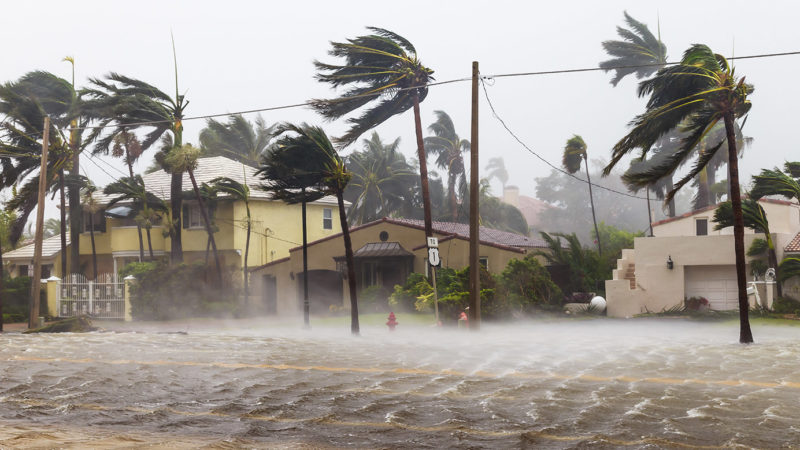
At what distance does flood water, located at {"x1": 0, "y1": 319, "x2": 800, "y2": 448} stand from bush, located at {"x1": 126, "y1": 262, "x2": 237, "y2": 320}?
48.0ft

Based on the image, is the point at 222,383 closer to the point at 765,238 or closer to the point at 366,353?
the point at 366,353

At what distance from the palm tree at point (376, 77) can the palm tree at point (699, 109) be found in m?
11.8

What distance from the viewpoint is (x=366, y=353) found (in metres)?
19.8

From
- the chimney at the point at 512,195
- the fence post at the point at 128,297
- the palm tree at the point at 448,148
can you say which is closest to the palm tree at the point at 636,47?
the palm tree at the point at 448,148

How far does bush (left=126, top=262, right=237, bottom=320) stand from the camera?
38.0 meters

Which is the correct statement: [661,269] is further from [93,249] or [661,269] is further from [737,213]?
[93,249]

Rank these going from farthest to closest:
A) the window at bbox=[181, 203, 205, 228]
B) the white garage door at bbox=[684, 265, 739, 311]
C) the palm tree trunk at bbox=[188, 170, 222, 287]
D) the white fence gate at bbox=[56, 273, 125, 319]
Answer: the window at bbox=[181, 203, 205, 228]
the palm tree trunk at bbox=[188, 170, 222, 287]
the white fence gate at bbox=[56, 273, 125, 319]
the white garage door at bbox=[684, 265, 739, 311]

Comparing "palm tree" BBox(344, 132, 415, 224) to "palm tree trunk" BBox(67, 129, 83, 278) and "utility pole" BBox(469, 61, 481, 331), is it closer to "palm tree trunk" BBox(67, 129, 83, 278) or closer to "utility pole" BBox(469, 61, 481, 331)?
"palm tree trunk" BBox(67, 129, 83, 278)

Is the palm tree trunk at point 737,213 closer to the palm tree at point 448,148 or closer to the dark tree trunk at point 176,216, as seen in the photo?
the dark tree trunk at point 176,216

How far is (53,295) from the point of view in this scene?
39.0 m

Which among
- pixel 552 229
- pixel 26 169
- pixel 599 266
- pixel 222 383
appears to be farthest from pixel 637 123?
pixel 552 229

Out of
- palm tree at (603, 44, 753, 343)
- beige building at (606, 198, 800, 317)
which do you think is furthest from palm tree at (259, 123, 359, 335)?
beige building at (606, 198, 800, 317)

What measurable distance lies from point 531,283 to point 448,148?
37033mm

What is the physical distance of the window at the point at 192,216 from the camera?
1775 inches
